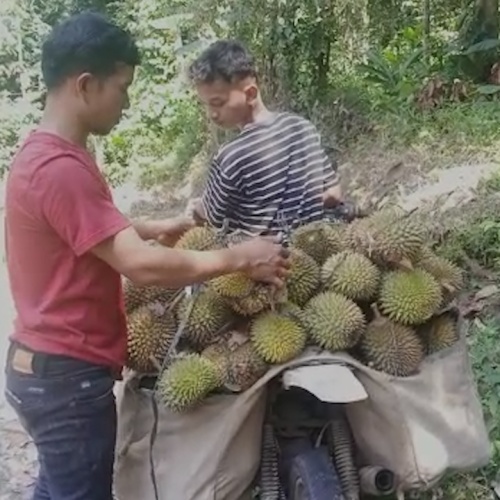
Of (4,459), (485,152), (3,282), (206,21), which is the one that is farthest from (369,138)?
(4,459)

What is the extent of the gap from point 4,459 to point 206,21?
5.51 metres

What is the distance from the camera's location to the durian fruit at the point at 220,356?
2.08 meters

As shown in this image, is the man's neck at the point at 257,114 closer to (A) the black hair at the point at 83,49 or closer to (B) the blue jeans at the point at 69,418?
(A) the black hair at the point at 83,49

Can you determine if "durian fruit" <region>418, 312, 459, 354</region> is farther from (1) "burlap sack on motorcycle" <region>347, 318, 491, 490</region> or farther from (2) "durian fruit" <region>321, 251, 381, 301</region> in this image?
(2) "durian fruit" <region>321, 251, 381, 301</region>

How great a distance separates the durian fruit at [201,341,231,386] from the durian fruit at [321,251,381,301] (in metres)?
0.30

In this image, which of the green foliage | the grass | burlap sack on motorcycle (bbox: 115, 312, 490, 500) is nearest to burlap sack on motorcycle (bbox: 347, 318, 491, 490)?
burlap sack on motorcycle (bbox: 115, 312, 490, 500)

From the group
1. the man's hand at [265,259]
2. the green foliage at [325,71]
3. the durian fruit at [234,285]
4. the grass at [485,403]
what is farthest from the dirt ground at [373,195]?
the man's hand at [265,259]

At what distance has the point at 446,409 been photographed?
212 cm

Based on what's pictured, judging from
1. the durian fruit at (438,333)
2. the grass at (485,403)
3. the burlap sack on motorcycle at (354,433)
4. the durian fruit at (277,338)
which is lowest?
the grass at (485,403)

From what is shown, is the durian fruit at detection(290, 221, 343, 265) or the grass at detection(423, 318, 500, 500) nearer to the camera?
the durian fruit at detection(290, 221, 343, 265)

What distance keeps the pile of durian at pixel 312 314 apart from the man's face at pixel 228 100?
661 mm

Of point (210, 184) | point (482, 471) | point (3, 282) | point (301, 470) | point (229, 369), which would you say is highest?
point (210, 184)

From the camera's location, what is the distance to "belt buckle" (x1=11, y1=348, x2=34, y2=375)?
207 centimetres

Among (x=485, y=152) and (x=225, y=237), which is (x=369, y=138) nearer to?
(x=485, y=152)
